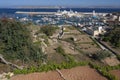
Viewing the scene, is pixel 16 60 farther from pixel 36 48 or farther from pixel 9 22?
pixel 9 22

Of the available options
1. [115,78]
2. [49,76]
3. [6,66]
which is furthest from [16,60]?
[115,78]

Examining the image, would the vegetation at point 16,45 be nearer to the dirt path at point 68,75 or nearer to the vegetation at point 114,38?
the dirt path at point 68,75

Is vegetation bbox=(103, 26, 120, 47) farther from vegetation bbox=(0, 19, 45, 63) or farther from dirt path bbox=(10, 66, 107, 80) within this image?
dirt path bbox=(10, 66, 107, 80)

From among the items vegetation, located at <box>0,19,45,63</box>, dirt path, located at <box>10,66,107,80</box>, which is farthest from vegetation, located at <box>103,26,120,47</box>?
dirt path, located at <box>10,66,107,80</box>

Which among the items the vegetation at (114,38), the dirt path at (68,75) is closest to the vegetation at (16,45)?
the dirt path at (68,75)

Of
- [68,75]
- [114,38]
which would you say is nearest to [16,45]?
[68,75]

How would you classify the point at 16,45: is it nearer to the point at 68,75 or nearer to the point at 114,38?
the point at 68,75

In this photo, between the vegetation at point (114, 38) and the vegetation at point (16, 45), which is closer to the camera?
the vegetation at point (16, 45)

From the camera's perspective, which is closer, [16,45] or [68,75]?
[68,75]
